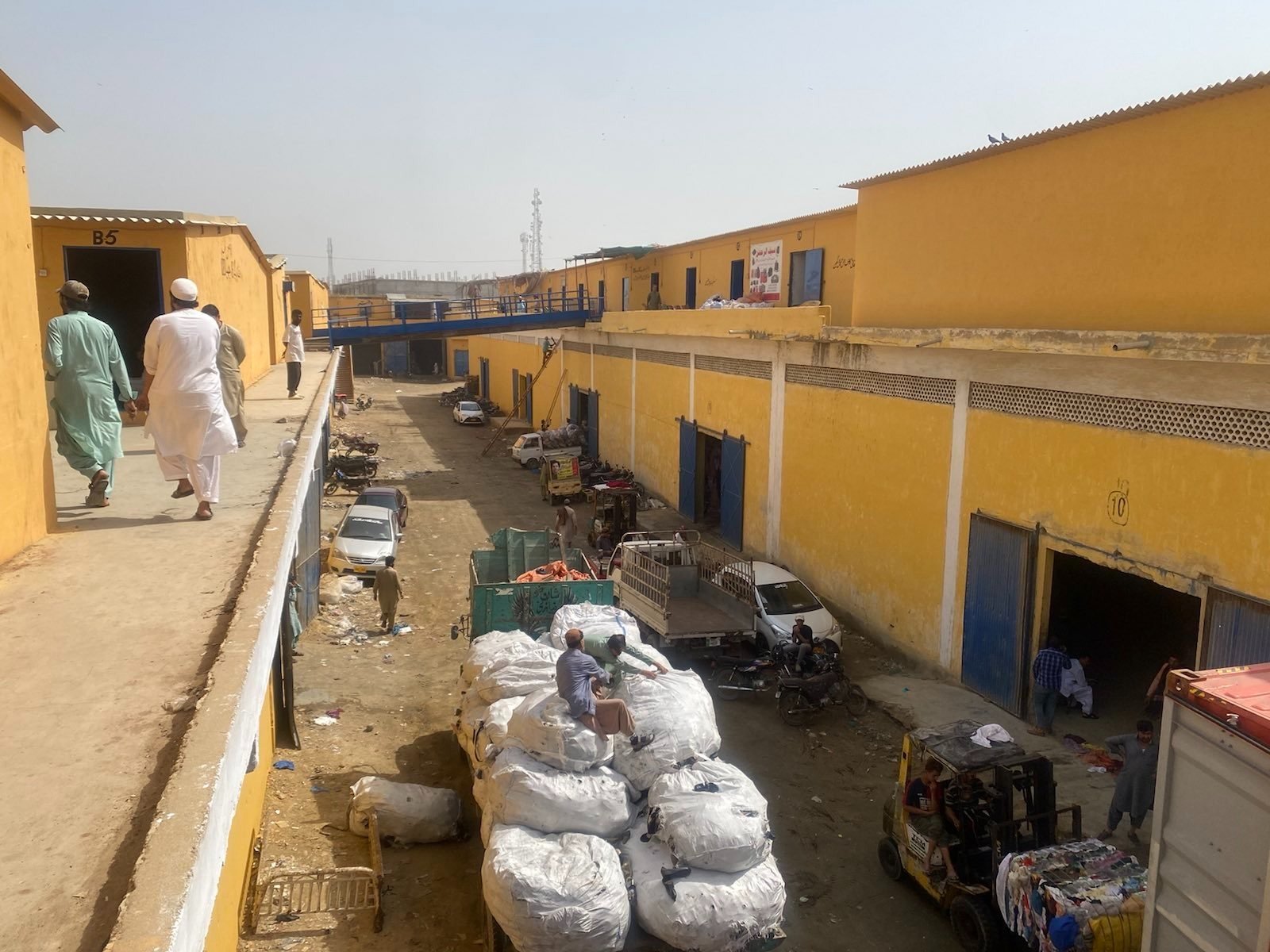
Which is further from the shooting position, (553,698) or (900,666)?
(900,666)

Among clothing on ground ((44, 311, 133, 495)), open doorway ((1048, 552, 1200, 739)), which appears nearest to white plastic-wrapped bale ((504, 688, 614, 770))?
clothing on ground ((44, 311, 133, 495))

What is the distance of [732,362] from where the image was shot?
59.1 feet

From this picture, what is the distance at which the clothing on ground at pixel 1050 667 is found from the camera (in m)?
9.80

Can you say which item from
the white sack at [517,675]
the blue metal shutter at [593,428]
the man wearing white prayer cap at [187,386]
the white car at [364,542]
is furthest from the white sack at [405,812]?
the blue metal shutter at [593,428]

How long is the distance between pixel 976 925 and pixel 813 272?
13381mm

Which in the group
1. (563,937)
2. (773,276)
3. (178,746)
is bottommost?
(563,937)

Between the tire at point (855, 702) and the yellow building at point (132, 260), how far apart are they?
30.8 feet

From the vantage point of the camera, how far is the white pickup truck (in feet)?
14.5

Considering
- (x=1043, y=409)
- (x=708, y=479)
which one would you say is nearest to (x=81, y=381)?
(x=1043, y=409)

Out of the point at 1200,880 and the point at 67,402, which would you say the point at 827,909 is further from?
the point at 67,402

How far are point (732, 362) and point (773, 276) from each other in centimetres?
264

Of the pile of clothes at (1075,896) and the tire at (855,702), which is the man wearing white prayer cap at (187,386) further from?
the tire at (855,702)

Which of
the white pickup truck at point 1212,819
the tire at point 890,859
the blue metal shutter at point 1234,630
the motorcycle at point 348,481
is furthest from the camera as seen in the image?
the motorcycle at point 348,481

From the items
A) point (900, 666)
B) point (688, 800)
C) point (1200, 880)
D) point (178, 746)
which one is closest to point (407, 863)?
point (688, 800)
